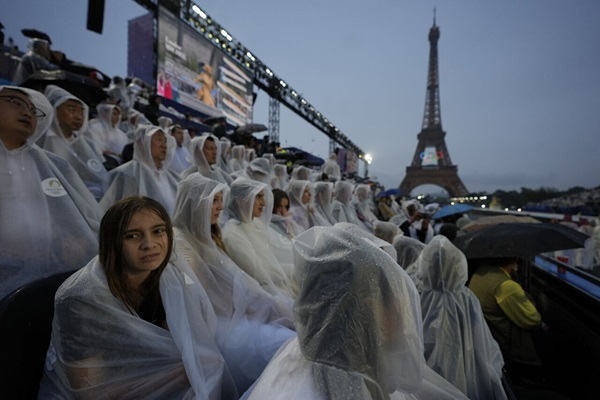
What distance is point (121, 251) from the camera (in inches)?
53.5

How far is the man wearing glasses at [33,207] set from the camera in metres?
1.62

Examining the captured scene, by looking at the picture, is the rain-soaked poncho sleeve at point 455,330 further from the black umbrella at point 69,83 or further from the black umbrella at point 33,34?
the black umbrella at point 33,34

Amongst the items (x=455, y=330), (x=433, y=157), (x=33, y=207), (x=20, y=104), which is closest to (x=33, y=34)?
(x=20, y=104)

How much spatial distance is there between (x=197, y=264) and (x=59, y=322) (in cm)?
89

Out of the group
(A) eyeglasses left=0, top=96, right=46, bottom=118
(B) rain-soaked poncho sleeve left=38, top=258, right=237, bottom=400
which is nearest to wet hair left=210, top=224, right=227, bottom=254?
(B) rain-soaked poncho sleeve left=38, top=258, right=237, bottom=400

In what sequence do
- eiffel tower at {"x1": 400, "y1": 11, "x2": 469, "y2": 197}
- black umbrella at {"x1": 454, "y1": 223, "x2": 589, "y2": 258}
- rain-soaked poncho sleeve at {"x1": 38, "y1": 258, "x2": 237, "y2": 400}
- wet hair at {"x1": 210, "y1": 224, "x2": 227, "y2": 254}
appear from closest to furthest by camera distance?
rain-soaked poncho sleeve at {"x1": 38, "y1": 258, "x2": 237, "y2": 400} → wet hair at {"x1": 210, "y1": 224, "x2": 227, "y2": 254} → black umbrella at {"x1": 454, "y1": 223, "x2": 589, "y2": 258} → eiffel tower at {"x1": 400, "y1": 11, "x2": 469, "y2": 197}

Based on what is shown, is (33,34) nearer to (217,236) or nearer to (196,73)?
(217,236)

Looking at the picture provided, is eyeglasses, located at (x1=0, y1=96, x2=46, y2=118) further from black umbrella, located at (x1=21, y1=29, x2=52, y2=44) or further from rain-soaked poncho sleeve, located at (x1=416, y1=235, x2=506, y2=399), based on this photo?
black umbrella, located at (x1=21, y1=29, x2=52, y2=44)

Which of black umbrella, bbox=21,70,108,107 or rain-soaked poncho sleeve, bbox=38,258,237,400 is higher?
black umbrella, bbox=21,70,108,107

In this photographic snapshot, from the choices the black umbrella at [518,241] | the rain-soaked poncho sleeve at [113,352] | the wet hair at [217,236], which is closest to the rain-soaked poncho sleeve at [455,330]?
the black umbrella at [518,241]

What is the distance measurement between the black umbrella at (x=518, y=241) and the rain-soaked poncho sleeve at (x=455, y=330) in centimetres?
84

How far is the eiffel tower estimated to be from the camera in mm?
47531

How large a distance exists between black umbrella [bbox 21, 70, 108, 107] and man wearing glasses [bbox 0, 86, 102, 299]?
3.13 metres

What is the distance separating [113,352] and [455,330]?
1790 mm
